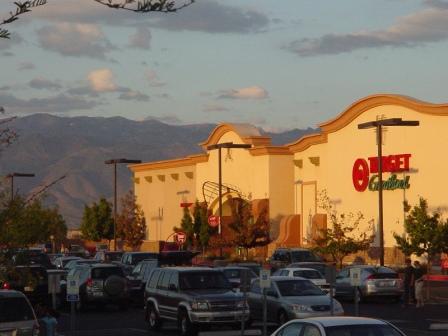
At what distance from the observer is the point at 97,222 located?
9975cm

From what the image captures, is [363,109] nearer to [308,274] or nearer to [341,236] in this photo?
[341,236]

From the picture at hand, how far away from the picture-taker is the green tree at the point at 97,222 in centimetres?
9956

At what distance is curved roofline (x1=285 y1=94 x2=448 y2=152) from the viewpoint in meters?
64.8

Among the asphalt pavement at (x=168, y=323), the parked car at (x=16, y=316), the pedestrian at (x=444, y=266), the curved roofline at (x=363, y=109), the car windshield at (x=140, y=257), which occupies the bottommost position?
the asphalt pavement at (x=168, y=323)

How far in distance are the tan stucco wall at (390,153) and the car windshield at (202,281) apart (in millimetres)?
34021

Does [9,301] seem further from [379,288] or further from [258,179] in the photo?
[258,179]

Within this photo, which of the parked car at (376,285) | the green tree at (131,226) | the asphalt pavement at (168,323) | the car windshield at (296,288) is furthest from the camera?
the green tree at (131,226)

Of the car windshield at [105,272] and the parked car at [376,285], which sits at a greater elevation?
the car windshield at [105,272]

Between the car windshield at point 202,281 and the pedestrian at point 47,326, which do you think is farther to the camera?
the car windshield at point 202,281

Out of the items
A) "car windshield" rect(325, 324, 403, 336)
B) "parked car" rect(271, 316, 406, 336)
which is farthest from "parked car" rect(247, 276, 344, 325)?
"car windshield" rect(325, 324, 403, 336)

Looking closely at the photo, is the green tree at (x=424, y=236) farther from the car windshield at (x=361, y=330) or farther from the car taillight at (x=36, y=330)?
the car windshield at (x=361, y=330)

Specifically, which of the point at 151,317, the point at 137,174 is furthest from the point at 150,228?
the point at 151,317

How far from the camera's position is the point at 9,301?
23.1 meters

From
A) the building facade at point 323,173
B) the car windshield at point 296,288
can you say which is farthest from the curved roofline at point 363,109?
the car windshield at point 296,288
